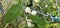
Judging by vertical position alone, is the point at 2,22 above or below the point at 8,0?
below

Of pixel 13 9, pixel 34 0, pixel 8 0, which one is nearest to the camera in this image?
pixel 13 9

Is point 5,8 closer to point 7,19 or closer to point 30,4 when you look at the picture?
point 7,19

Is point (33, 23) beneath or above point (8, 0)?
beneath

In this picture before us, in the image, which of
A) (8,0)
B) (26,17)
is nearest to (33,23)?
(26,17)

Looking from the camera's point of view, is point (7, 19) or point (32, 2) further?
point (32, 2)

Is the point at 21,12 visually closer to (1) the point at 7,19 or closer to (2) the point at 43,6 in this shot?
(1) the point at 7,19

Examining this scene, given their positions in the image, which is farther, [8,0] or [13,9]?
[8,0]

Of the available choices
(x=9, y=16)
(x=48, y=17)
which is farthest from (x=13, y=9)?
(x=48, y=17)

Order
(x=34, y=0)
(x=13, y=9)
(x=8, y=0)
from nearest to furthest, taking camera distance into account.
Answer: (x=13, y=9), (x=8, y=0), (x=34, y=0)

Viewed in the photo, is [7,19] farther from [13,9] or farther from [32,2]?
[32,2]
